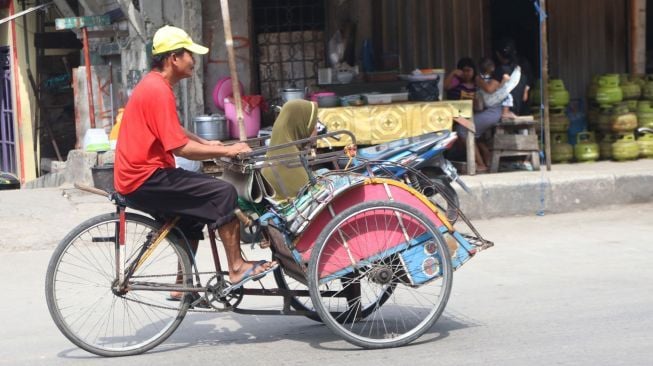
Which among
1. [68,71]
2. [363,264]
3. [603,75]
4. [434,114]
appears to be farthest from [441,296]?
[68,71]

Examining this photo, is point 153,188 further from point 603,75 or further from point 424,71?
point 603,75

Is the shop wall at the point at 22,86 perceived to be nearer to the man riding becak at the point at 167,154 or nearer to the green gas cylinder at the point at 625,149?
the green gas cylinder at the point at 625,149

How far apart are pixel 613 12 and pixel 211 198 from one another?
8.97 m

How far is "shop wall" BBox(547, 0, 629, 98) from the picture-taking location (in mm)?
12773

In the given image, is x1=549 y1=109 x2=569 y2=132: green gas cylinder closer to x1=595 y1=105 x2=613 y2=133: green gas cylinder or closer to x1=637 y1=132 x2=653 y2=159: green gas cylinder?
x1=595 y1=105 x2=613 y2=133: green gas cylinder

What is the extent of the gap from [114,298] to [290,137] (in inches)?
51.8

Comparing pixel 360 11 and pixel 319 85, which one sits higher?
pixel 360 11

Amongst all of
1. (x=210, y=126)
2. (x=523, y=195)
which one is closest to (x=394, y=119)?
(x=523, y=195)

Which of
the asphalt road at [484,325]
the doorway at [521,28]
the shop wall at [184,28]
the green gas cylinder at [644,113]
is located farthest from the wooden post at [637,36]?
the shop wall at [184,28]

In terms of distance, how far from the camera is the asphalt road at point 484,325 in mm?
5387

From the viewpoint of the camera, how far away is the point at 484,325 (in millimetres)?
6047

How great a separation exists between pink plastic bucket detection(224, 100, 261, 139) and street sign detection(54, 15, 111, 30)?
194cm

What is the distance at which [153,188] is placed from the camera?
5277 millimetres

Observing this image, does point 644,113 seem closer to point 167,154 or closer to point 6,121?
point 167,154
